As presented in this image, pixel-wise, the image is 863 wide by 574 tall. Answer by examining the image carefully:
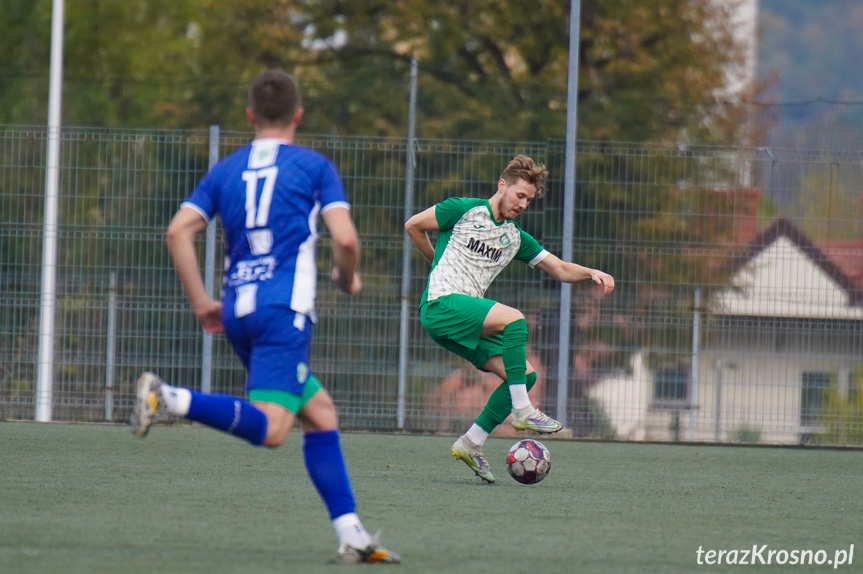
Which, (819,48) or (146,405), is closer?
(146,405)

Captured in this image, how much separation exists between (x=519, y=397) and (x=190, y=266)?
9.60 ft

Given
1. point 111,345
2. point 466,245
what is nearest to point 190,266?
point 466,245

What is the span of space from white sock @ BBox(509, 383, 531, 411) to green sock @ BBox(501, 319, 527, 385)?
37 mm

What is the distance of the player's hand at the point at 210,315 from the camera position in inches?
153

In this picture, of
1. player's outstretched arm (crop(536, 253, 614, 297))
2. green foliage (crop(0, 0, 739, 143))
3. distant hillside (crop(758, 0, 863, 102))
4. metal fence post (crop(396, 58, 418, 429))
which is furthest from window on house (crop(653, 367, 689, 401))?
distant hillside (crop(758, 0, 863, 102))

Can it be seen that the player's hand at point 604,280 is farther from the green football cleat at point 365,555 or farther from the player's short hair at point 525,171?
the green football cleat at point 365,555

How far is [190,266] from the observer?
3.88 meters

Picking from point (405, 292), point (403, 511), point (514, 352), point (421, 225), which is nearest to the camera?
point (403, 511)

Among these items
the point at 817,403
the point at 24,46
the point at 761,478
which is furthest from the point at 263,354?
the point at 24,46

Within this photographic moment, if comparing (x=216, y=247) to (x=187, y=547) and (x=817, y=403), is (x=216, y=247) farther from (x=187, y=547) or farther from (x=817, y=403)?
(x=187, y=547)

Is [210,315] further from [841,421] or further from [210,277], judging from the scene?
[841,421]

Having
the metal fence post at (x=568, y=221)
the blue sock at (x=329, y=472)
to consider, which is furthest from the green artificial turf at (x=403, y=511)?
the metal fence post at (x=568, y=221)

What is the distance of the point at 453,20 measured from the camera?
1877 centimetres

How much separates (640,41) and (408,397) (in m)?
9.55
